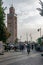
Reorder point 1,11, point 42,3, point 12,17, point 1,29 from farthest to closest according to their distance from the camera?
1. point 12,17
2. point 1,29
3. point 1,11
4. point 42,3

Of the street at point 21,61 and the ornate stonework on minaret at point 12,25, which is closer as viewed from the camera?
the street at point 21,61

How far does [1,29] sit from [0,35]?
6.52ft

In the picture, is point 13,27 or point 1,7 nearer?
point 1,7

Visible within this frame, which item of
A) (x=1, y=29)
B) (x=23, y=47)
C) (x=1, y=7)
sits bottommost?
(x=23, y=47)

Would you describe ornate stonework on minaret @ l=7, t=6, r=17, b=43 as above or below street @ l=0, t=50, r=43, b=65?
above

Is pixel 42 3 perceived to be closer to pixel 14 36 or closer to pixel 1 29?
pixel 1 29

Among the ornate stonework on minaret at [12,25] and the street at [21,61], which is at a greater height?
the ornate stonework on minaret at [12,25]

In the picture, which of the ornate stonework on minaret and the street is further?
the ornate stonework on minaret

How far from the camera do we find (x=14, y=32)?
185 m

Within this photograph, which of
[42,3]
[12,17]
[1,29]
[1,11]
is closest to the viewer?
[42,3]

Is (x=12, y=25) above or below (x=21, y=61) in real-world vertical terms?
above

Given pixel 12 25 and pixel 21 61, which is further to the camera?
pixel 12 25

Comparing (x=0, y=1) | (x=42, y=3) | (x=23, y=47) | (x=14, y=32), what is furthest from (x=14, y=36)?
(x=42, y=3)

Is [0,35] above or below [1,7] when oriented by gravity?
below
